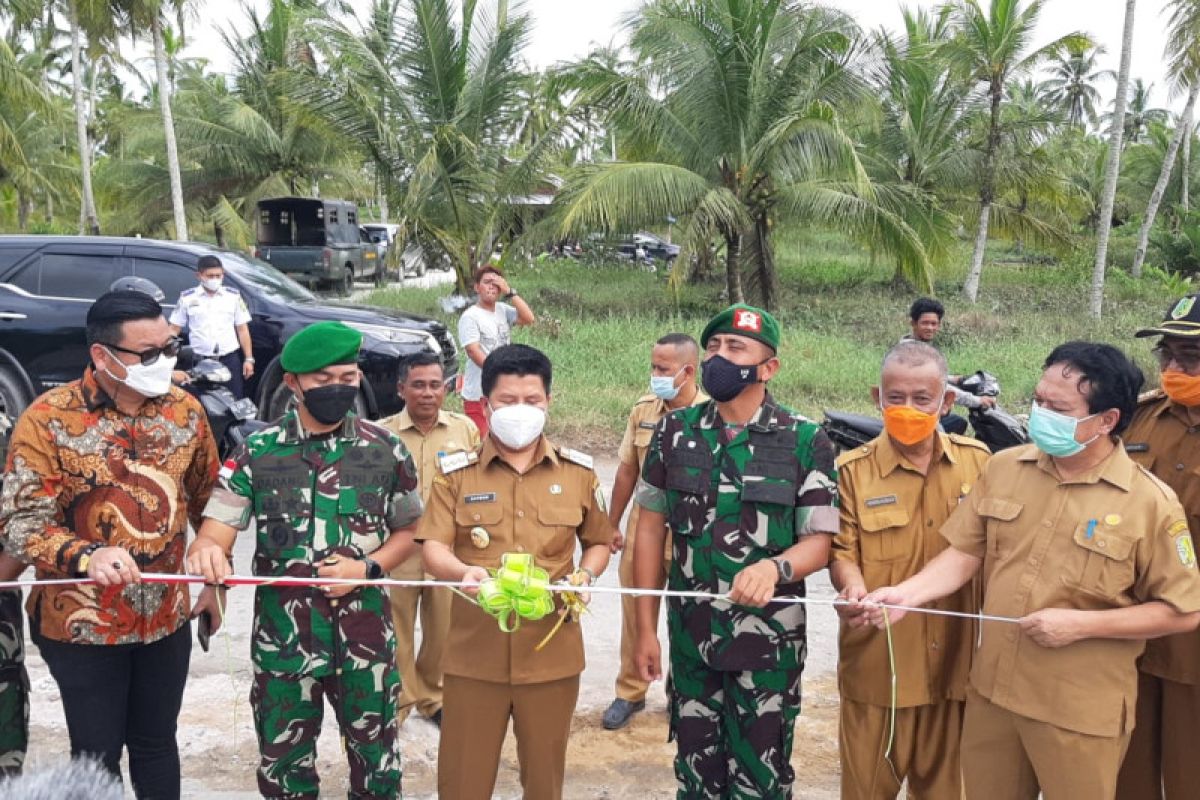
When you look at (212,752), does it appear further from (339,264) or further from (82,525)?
(339,264)

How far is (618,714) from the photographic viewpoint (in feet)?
13.1

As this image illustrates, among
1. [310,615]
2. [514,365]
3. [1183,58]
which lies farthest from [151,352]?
[1183,58]

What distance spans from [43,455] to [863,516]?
7.69ft

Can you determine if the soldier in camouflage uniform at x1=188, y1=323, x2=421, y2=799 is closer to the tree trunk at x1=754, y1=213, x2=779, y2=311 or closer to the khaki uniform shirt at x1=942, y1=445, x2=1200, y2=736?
the khaki uniform shirt at x1=942, y1=445, x2=1200, y2=736

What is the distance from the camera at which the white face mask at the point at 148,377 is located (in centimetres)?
276

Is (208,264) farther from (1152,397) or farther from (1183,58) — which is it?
(1183,58)

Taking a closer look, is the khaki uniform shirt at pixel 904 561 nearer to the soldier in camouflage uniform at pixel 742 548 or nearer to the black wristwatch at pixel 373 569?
the soldier in camouflage uniform at pixel 742 548

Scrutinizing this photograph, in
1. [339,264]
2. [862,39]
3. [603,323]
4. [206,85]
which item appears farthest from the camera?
[206,85]

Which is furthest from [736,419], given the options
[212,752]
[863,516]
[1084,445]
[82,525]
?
[212,752]

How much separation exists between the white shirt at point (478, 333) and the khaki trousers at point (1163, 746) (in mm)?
4619

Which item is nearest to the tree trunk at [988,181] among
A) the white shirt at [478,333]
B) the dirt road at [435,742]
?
the white shirt at [478,333]

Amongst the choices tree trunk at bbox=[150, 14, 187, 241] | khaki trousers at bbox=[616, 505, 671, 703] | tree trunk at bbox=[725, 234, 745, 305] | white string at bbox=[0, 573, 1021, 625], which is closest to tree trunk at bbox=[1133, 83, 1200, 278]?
tree trunk at bbox=[725, 234, 745, 305]

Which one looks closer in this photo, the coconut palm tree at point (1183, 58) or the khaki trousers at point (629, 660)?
the khaki trousers at point (629, 660)

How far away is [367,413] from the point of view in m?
8.02
